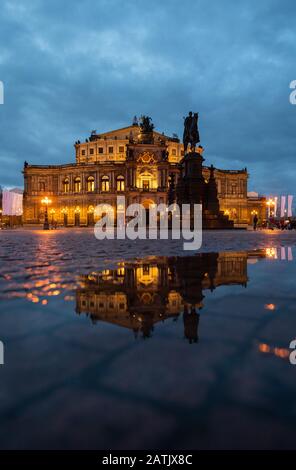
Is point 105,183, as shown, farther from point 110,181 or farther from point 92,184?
point 92,184

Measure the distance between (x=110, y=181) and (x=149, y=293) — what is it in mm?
64421

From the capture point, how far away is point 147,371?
157 cm

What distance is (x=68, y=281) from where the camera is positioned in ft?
13.4

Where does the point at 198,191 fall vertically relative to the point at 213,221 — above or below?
above

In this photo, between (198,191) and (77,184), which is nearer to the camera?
(198,191)

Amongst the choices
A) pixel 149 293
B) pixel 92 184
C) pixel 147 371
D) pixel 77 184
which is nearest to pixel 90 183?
pixel 92 184

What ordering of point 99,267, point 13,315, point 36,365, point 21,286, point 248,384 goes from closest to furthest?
point 248,384
point 36,365
point 13,315
point 21,286
point 99,267

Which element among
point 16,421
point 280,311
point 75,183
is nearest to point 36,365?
point 16,421

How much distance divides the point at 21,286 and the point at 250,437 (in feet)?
10.6

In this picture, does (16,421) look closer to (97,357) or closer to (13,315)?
(97,357)

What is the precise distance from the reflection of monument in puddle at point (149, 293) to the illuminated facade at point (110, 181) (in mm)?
58532

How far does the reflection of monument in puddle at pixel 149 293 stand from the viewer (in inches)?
97.4

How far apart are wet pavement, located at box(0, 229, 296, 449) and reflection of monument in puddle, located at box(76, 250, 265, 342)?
0.02 metres

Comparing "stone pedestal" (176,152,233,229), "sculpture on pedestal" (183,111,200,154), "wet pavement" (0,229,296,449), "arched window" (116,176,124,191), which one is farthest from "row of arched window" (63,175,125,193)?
"wet pavement" (0,229,296,449)
